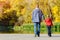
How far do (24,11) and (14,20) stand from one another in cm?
125

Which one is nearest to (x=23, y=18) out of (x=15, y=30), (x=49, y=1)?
(x=49, y=1)

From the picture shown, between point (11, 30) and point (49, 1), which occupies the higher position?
point (49, 1)

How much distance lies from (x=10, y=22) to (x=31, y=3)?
2828mm

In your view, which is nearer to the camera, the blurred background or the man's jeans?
the man's jeans

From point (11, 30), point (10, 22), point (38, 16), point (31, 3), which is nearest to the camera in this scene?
point (38, 16)

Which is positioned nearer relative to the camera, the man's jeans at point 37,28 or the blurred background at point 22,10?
the man's jeans at point 37,28

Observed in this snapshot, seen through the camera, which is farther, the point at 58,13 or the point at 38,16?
the point at 58,13

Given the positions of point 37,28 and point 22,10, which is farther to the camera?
point 22,10

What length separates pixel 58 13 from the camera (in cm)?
2447

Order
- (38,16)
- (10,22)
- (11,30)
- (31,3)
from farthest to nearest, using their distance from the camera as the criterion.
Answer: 1. (31,3)
2. (10,22)
3. (11,30)
4. (38,16)

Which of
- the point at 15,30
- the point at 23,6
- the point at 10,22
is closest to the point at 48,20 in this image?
the point at 15,30

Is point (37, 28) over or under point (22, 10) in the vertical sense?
under

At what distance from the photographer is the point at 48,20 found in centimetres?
1504

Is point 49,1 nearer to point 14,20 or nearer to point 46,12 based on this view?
point 46,12
